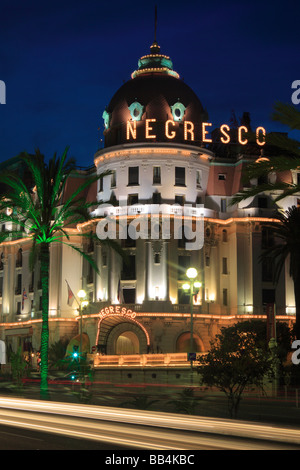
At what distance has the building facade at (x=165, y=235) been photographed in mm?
79125

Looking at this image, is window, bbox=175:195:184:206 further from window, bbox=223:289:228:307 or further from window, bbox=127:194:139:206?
window, bbox=223:289:228:307

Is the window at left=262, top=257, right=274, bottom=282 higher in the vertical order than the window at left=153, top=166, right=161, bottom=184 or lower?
lower

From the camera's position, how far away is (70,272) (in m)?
90.4

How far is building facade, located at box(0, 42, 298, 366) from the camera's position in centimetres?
7912

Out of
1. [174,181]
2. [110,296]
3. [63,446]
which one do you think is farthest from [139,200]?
[63,446]

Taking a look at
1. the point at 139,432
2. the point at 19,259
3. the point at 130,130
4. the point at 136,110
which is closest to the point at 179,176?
the point at 130,130

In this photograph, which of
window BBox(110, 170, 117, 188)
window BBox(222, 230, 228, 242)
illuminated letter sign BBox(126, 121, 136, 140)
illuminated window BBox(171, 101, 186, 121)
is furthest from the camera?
window BBox(110, 170, 117, 188)

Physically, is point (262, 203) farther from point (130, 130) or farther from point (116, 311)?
point (116, 311)

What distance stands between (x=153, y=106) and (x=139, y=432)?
66.3 m

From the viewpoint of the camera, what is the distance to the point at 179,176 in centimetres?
8388

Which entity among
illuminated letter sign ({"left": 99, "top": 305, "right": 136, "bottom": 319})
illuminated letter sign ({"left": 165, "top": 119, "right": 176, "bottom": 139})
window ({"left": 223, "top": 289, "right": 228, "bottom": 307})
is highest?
illuminated letter sign ({"left": 165, "top": 119, "right": 176, "bottom": 139})

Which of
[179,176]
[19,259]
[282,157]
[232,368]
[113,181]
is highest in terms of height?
[179,176]

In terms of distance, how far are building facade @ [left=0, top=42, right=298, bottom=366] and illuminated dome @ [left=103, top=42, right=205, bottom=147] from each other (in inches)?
5.0

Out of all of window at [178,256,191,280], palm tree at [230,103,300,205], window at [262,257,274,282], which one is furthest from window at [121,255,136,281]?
palm tree at [230,103,300,205]
